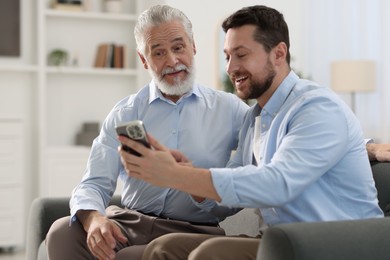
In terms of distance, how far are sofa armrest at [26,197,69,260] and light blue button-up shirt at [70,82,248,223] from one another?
29cm

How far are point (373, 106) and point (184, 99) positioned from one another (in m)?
4.31

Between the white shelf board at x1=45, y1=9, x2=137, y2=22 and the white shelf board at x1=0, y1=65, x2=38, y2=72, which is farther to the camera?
the white shelf board at x1=45, y1=9, x2=137, y2=22

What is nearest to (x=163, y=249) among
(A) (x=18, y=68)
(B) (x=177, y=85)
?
(B) (x=177, y=85)

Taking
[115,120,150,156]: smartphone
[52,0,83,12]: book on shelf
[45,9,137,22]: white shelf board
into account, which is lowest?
[115,120,150,156]: smartphone

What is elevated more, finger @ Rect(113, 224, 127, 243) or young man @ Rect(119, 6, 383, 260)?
young man @ Rect(119, 6, 383, 260)

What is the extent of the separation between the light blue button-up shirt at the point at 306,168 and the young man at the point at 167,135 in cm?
44

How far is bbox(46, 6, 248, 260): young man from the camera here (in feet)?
8.66

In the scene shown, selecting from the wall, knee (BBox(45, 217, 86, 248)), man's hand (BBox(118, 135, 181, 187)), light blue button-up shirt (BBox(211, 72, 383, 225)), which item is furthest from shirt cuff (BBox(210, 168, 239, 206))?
the wall

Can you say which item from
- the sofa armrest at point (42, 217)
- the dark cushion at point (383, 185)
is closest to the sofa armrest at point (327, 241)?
A: the dark cushion at point (383, 185)

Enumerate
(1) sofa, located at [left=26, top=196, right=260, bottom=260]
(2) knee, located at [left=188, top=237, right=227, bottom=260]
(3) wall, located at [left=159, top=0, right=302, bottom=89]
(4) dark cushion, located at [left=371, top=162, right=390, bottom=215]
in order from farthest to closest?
(3) wall, located at [left=159, top=0, right=302, bottom=89] < (1) sofa, located at [left=26, top=196, right=260, bottom=260] < (4) dark cushion, located at [left=371, top=162, right=390, bottom=215] < (2) knee, located at [left=188, top=237, right=227, bottom=260]

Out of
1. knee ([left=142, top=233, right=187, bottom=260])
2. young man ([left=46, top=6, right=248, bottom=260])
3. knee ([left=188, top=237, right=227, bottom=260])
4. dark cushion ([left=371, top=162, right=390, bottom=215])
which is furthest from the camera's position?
young man ([left=46, top=6, right=248, bottom=260])

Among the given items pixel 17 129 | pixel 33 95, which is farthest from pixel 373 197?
pixel 33 95

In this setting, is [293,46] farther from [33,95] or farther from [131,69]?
[33,95]

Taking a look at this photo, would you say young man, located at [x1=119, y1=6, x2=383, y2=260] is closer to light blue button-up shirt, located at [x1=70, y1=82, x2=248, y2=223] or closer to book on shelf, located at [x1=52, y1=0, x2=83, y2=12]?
light blue button-up shirt, located at [x1=70, y1=82, x2=248, y2=223]
